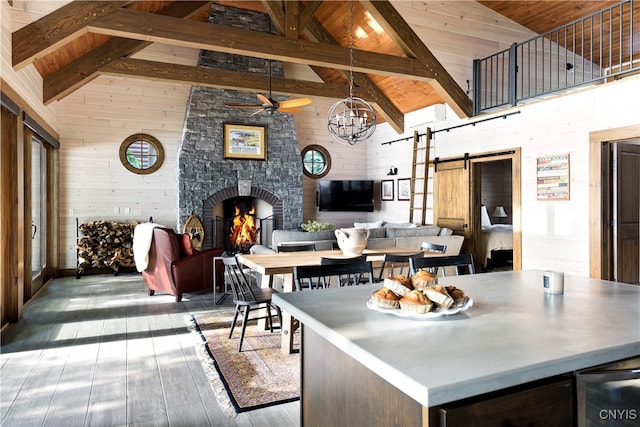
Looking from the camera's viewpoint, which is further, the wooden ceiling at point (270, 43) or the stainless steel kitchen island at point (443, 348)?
the wooden ceiling at point (270, 43)

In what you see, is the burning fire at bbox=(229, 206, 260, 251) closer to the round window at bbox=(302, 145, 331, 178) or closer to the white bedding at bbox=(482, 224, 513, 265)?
the round window at bbox=(302, 145, 331, 178)

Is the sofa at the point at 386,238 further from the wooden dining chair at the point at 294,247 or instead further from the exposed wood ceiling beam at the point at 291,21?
the exposed wood ceiling beam at the point at 291,21

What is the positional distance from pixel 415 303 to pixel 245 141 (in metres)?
7.56

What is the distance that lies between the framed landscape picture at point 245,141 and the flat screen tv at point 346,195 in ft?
5.57

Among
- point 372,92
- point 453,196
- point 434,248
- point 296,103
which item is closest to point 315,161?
point 372,92

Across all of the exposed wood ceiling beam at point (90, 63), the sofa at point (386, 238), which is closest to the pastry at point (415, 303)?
the sofa at point (386, 238)

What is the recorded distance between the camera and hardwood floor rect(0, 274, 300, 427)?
2.46m

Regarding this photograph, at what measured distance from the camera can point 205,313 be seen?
482 centimetres

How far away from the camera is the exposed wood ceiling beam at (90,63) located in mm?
5902

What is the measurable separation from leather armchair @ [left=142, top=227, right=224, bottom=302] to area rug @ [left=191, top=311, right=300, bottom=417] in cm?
126

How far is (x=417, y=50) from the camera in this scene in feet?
21.8

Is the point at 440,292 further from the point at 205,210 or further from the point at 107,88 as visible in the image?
the point at 107,88

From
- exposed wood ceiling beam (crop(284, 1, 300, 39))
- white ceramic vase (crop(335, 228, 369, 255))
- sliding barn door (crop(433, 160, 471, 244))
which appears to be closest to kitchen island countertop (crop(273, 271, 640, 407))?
white ceramic vase (crop(335, 228, 369, 255))

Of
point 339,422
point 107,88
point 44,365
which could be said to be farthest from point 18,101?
Answer: point 339,422
